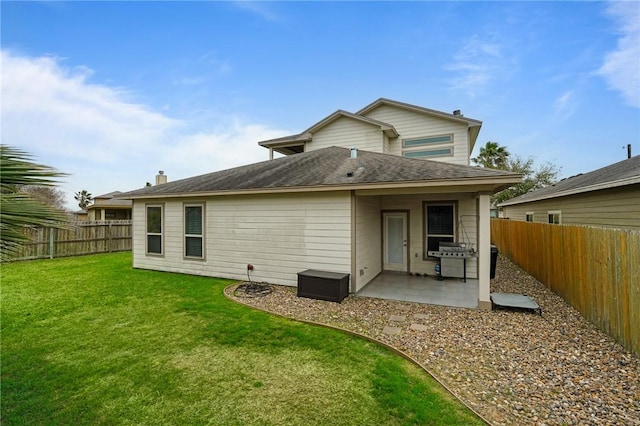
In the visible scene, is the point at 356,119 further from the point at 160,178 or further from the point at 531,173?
the point at 531,173

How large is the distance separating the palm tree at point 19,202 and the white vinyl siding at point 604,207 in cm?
1022

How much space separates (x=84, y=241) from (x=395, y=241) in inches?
536

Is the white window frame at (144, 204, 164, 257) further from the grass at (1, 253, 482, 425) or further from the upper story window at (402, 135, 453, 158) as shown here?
the upper story window at (402, 135, 453, 158)

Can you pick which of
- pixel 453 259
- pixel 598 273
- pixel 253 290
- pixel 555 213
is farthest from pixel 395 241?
pixel 555 213

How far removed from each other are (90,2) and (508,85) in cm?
1454

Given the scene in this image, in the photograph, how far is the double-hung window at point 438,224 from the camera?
8500mm

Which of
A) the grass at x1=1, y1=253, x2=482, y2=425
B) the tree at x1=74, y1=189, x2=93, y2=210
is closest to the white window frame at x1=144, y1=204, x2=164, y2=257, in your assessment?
the grass at x1=1, y1=253, x2=482, y2=425

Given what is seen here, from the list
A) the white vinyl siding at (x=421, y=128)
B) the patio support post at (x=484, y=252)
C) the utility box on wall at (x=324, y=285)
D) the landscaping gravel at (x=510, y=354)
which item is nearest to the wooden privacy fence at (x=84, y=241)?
the utility box on wall at (x=324, y=285)

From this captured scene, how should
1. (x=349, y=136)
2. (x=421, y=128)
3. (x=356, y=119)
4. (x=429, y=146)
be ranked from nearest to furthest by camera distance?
(x=429, y=146), (x=421, y=128), (x=356, y=119), (x=349, y=136)

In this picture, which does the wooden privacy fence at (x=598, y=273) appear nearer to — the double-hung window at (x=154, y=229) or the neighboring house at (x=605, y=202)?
the neighboring house at (x=605, y=202)

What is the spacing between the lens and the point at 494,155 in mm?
29453

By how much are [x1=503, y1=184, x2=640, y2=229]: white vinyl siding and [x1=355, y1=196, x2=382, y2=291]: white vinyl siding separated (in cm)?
599

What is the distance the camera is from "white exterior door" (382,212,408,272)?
897 cm

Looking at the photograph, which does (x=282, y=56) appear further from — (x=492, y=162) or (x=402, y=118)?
(x=492, y=162)
